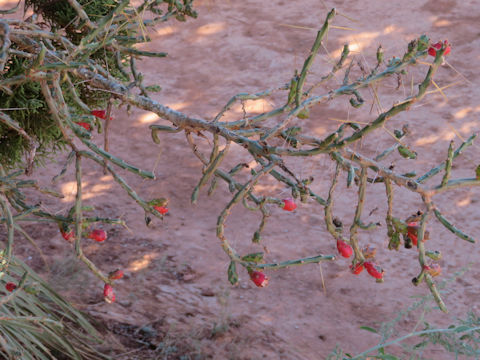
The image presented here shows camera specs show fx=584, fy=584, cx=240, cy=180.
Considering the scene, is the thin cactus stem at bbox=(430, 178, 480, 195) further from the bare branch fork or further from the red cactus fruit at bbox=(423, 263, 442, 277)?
the red cactus fruit at bbox=(423, 263, 442, 277)

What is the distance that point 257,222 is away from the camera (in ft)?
13.3

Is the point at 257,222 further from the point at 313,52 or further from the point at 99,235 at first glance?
the point at 313,52

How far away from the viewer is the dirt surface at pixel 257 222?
9.35 ft

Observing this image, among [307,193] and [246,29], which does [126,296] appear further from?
[246,29]

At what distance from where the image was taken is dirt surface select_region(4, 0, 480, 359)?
2850 millimetres

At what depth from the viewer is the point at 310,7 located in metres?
6.74

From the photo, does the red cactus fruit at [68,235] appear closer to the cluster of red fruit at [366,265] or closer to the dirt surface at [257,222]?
the dirt surface at [257,222]

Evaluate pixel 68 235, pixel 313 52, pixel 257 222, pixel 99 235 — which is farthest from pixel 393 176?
pixel 257 222

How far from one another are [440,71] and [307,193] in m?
4.57

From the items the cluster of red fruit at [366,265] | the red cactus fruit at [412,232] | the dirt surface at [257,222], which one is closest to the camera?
the red cactus fruit at [412,232]

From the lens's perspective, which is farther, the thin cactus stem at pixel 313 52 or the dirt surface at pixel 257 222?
the dirt surface at pixel 257 222

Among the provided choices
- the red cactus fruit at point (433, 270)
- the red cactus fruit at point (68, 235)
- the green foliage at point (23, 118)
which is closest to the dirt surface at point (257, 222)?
the red cactus fruit at point (68, 235)

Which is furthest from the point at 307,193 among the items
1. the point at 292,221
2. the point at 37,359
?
the point at 292,221

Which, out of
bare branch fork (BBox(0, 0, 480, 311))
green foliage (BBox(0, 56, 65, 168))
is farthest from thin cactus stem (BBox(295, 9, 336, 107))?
green foliage (BBox(0, 56, 65, 168))
